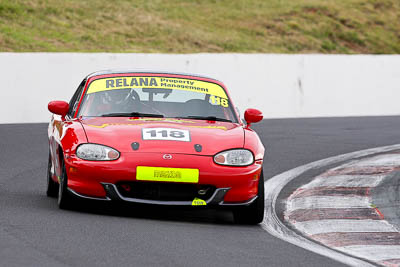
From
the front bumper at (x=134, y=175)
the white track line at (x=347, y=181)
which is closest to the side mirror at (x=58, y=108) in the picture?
the front bumper at (x=134, y=175)

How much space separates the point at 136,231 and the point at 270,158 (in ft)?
21.7

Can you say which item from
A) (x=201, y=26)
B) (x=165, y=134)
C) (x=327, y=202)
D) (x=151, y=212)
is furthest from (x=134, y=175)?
(x=201, y=26)

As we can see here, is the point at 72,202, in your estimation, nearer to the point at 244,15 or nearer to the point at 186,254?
the point at 186,254

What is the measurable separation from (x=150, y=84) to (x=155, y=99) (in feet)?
0.60

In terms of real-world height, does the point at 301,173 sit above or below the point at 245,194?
below

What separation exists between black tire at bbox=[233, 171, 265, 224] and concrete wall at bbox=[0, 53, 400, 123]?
1103 cm

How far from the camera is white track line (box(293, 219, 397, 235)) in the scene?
754 centimetres

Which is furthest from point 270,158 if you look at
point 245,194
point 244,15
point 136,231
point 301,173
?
point 244,15

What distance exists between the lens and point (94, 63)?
19.3 m

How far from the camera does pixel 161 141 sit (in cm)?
744

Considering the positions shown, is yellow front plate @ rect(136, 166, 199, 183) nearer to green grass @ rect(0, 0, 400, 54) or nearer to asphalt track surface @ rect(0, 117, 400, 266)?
asphalt track surface @ rect(0, 117, 400, 266)

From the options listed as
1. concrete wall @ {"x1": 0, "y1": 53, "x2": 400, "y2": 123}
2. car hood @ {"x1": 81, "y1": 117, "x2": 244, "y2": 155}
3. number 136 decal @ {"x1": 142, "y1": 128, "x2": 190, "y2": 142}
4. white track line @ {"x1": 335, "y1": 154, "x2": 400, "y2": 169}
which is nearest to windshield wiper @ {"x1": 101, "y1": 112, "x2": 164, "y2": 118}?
car hood @ {"x1": 81, "y1": 117, "x2": 244, "y2": 155}

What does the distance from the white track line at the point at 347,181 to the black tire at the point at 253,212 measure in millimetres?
2615

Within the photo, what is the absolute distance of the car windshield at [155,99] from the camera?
8367 mm
